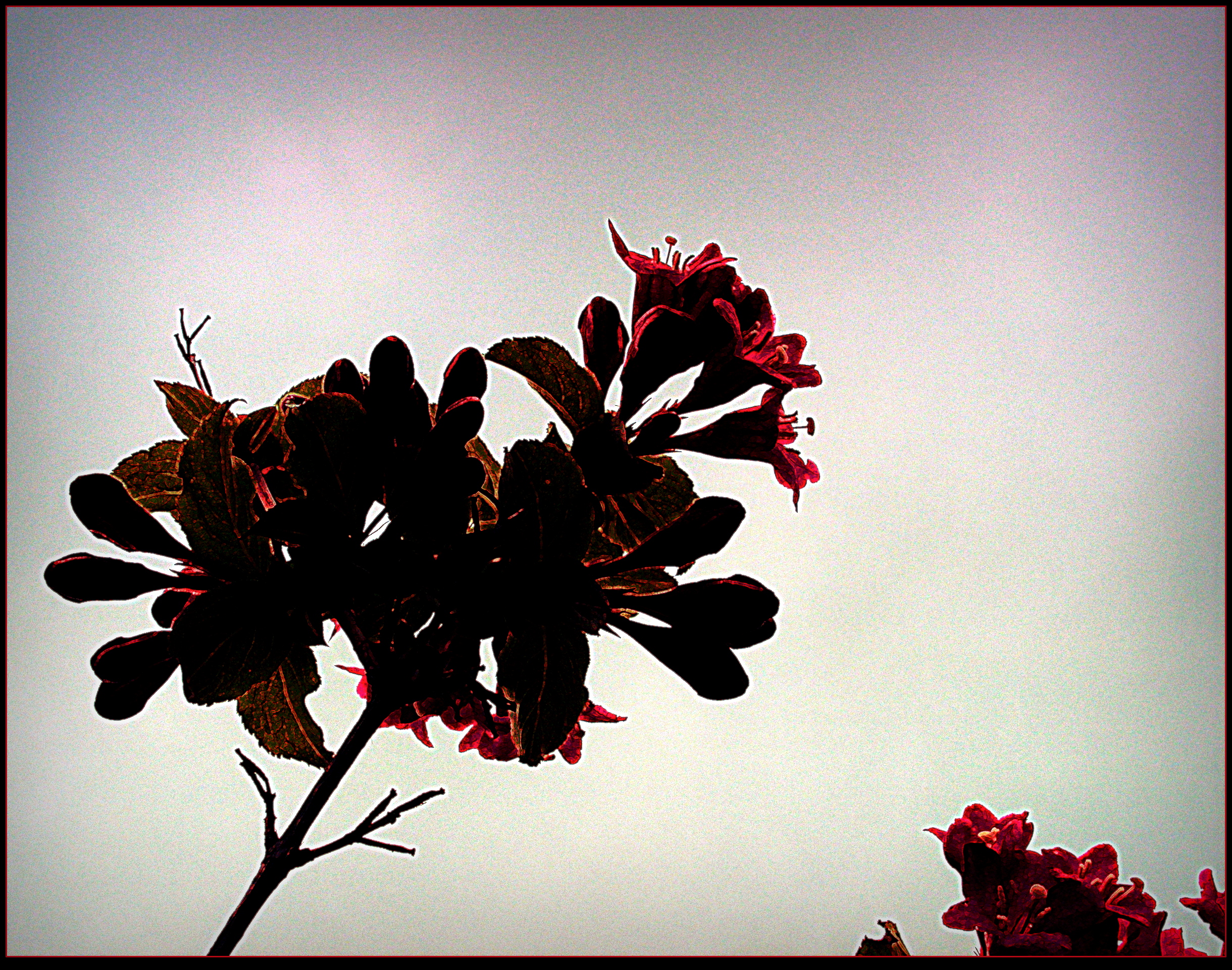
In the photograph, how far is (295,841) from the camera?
0.85 m

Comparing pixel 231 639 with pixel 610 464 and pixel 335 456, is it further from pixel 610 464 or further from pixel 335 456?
pixel 610 464

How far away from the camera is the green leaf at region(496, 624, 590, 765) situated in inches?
32.7

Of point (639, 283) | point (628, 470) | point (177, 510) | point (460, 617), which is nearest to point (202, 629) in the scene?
point (177, 510)

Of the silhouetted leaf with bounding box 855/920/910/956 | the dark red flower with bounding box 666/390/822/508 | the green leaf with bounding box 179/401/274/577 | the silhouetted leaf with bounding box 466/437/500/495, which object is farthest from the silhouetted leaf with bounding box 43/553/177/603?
the silhouetted leaf with bounding box 855/920/910/956

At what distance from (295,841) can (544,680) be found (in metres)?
0.28

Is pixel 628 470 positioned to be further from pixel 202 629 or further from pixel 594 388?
pixel 202 629

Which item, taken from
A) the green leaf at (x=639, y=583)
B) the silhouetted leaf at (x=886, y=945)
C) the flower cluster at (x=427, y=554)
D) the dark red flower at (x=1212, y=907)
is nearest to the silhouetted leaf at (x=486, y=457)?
the flower cluster at (x=427, y=554)

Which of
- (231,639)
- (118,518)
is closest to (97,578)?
(118,518)

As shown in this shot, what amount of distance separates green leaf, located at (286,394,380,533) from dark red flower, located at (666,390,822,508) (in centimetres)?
35

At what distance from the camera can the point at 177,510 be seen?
832 mm

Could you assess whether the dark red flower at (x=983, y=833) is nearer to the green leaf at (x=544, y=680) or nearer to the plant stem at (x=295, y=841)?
the green leaf at (x=544, y=680)

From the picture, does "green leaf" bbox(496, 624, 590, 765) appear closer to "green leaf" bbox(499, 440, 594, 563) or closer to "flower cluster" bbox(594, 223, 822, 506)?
"green leaf" bbox(499, 440, 594, 563)

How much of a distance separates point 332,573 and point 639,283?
0.55 m

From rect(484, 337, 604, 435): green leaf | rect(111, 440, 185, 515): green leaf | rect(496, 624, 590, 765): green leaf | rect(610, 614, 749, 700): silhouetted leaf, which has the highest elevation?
rect(484, 337, 604, 435): green leaf
